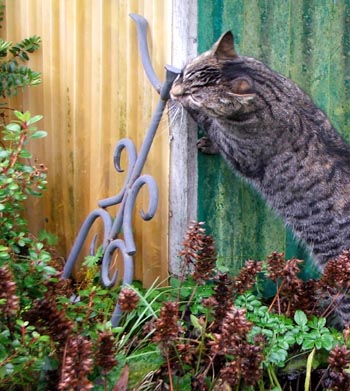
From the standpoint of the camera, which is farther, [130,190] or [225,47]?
[130,190]

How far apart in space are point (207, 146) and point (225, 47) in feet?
1.42

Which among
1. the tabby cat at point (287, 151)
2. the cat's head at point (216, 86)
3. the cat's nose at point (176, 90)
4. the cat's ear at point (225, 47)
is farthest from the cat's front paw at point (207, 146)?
the cat's ear at point (225, 47)

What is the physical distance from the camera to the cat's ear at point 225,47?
2913mm

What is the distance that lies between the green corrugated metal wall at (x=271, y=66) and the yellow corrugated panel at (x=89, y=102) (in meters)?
0.23

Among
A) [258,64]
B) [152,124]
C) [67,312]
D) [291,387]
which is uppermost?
[258,64]

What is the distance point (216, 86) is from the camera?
3.11 meters

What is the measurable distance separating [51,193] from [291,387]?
1.73 meters

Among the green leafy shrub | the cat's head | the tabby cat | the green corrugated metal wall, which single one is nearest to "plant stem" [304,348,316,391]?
the tabby cat

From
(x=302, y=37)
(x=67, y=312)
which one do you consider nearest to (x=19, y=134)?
(x=67, y=312)

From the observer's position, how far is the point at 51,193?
384cm

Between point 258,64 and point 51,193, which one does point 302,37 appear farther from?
point 51,193

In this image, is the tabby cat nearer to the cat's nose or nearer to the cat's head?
the cat's head

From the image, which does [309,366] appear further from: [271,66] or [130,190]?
[271,66]

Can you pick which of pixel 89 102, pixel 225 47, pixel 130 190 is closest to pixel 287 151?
pixel 225 47
